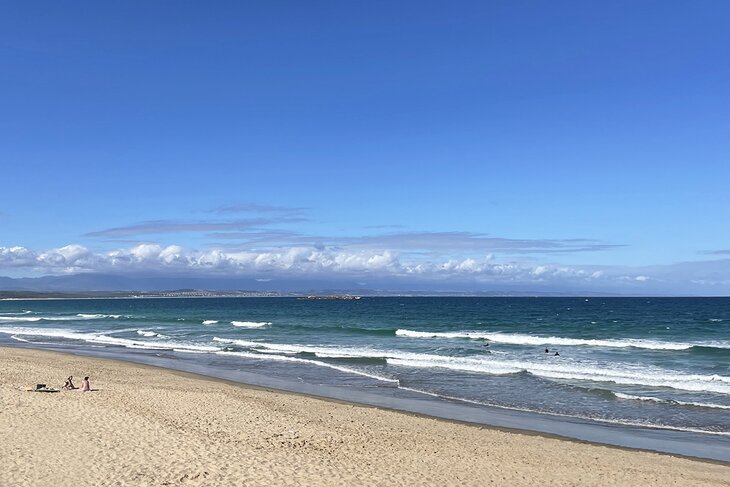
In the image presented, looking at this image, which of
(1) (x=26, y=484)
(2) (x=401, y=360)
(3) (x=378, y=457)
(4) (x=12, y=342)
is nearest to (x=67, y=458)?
(1) (x=26, y=484)

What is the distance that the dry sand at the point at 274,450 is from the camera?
423 inches

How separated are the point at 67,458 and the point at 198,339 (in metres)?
32.6

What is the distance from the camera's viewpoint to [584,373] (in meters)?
24.9

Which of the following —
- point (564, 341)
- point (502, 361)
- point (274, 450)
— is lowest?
point (564, 341)

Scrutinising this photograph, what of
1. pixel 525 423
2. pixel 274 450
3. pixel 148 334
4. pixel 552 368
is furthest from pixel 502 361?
pixel 148 334

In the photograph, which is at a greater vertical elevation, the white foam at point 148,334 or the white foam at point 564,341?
the white foam at point 148,334

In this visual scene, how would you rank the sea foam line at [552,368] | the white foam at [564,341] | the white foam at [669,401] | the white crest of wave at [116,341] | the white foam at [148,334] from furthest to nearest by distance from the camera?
the white foam at [148,334]
the white crest of wave at [116,341]
the white foam at [564,341]
the sea foam line at [552,368]
the white foam at [669,401]

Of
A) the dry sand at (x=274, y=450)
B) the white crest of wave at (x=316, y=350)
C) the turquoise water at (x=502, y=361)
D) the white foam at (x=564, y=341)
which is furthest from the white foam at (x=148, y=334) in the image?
the dry sand at (x=274, y=450)

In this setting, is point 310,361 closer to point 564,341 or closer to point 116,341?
point 564,341

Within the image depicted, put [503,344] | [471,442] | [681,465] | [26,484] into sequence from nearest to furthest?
1. [26,484]
2. [681,465]
3. [471,442]
4. [503,344]

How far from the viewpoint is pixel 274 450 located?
41.0ft

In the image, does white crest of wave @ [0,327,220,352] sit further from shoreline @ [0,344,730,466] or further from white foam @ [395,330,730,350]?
white foam @ [395,330,730,350]

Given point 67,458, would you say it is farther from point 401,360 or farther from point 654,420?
point 401,360

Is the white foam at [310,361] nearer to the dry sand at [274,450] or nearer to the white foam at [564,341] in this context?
the dry sand at [274,450]
